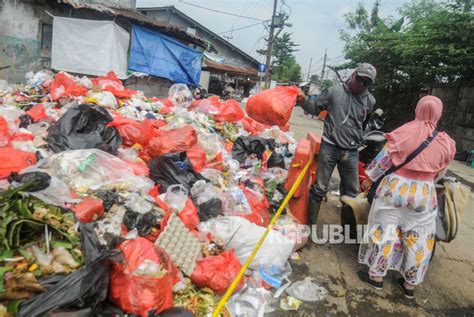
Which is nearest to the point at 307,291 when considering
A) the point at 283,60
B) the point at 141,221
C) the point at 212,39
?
the point at 141,221

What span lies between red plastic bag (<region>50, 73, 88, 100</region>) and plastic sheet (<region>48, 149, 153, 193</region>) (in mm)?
2860

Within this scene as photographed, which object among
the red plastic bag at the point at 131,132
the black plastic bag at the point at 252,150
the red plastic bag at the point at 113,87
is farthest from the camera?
the red plastic bag at the point at 113,87

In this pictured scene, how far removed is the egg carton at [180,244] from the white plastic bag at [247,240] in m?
0.28

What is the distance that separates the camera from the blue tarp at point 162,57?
9594 millimetres

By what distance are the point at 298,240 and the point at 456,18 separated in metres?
10.5

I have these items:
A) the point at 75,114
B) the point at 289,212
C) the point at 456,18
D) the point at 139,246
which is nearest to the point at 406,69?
the point at 456,18

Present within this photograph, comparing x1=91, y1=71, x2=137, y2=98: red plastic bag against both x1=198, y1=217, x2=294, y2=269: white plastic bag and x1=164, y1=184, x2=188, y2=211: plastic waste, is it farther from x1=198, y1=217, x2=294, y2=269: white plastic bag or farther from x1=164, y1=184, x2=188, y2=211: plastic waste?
x1=198, y1=217, x2=294, y2=269: white plastic bag

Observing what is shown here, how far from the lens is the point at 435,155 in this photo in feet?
8.34

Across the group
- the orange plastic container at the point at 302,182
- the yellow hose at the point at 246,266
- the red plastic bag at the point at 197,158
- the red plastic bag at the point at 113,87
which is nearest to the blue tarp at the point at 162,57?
the red plastic bag at the point at 113,87

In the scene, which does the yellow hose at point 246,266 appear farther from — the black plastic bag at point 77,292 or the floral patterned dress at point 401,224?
the floral patterned dress at point 401,224

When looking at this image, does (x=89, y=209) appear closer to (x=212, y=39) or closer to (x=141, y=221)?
(x=141, y=221)

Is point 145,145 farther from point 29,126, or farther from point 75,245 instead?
point 75,245

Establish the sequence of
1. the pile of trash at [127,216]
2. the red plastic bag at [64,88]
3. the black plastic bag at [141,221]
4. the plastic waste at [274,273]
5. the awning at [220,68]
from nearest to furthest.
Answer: the pile of trash at [127,216] < the black plastic bag at [141,221] < the plastic waste at [274,273] < the red plastic bag at [64,88] < the awning at [220,68]

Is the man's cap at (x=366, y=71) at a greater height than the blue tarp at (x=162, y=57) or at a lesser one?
lesser
